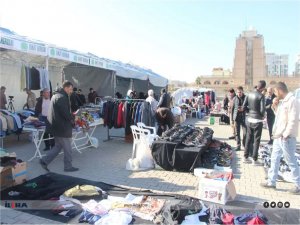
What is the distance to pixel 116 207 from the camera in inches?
154

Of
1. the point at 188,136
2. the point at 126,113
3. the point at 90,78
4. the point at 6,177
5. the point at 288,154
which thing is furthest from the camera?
the point at 90,78

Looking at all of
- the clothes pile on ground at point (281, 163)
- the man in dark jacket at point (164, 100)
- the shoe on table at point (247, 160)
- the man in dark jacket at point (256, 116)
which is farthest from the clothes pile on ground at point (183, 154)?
the man in dark jacket at point (164, 100)

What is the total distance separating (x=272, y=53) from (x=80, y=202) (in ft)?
460

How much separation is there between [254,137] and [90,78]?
10463 millimetres

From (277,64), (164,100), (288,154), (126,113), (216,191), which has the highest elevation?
(277,64)

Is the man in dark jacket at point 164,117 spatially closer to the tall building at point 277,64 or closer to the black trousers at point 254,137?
the black trousers at point 254,137

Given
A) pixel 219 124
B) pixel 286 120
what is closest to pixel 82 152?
pixel 286 120

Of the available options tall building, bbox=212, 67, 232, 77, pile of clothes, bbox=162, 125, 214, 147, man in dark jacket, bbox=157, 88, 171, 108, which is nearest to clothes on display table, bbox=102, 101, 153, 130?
man in dark jacket, bbox=157, 88, 171, 108

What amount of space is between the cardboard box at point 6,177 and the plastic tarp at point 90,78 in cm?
972

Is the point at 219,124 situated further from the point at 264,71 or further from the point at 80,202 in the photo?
the point at 264,71

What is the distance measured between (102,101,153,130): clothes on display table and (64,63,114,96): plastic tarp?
5.97 metres

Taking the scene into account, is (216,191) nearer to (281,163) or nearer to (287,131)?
(287,131)

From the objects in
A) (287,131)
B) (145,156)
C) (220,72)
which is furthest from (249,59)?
(287,131)

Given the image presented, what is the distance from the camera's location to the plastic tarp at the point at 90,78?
14.5 m
